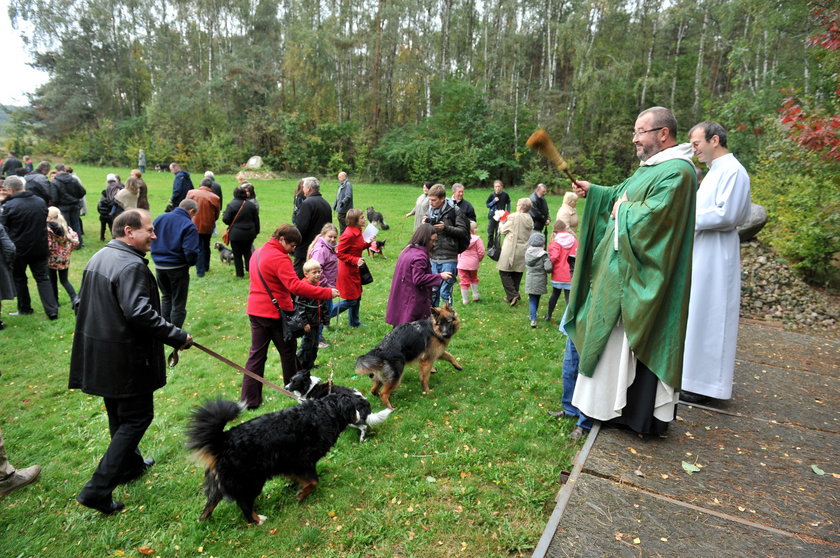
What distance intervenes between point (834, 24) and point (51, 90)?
175 feet

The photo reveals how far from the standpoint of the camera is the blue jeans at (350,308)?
7.29m

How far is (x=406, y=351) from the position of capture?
532cm

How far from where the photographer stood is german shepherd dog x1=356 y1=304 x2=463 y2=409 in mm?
5137

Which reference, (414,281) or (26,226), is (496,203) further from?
(26,226)

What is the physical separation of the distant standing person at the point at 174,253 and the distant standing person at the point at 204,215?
2817 mm

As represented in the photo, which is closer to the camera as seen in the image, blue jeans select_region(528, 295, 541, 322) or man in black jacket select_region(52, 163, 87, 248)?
blue jeans select_region(528, 295, 541, 322)

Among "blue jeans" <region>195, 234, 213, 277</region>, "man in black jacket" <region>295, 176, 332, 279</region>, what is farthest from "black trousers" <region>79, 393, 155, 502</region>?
"blue jeans" <region>195, 234, 213, 277</region>

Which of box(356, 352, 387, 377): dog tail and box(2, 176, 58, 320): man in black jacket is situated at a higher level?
box(2, 176, 58, 320): man in black jacket

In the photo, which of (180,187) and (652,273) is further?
(180,187)

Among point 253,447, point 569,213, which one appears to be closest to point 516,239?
point 569,213

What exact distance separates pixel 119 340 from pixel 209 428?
102 centimetres

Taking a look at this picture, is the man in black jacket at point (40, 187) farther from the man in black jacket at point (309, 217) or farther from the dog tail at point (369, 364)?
the dog tail at point (369, 364)

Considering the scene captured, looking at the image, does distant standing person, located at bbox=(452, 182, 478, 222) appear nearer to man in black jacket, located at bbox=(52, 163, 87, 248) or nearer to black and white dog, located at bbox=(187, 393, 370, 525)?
black and white dog, located at bbox=(187, 393, 370, 525)

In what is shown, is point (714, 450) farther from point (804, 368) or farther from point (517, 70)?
point (517, 70)
